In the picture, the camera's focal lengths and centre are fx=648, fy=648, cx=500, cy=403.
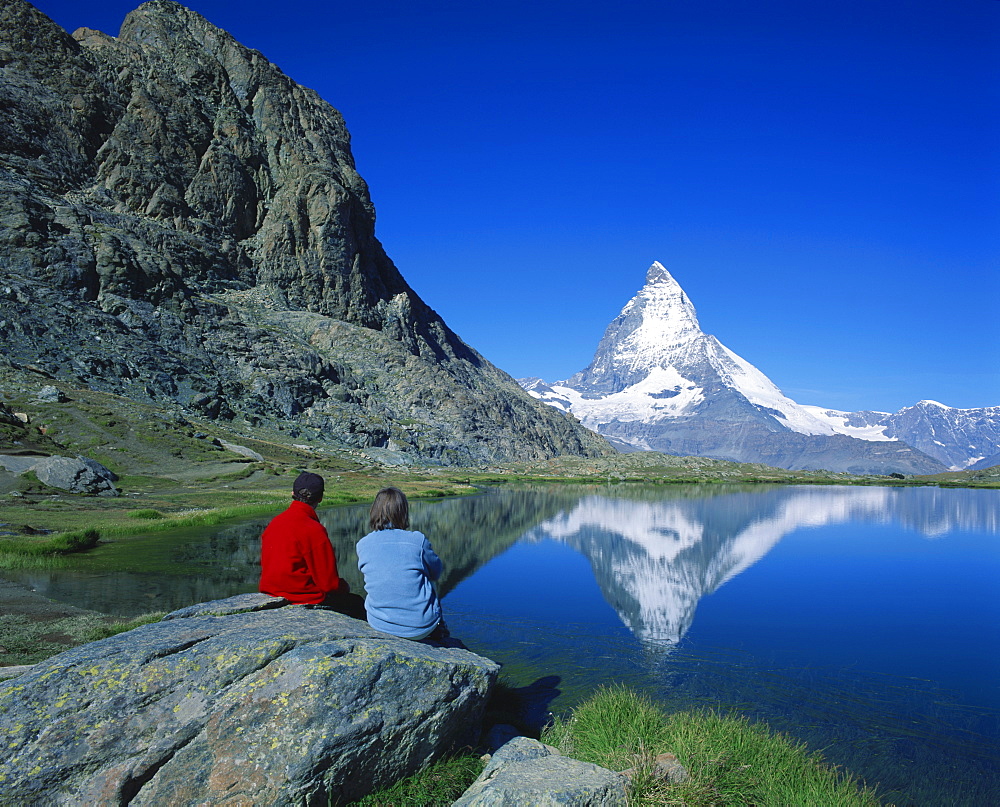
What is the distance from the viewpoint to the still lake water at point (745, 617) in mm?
14172

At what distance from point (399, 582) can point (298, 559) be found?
1659 mm

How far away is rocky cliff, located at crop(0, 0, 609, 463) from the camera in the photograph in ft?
371

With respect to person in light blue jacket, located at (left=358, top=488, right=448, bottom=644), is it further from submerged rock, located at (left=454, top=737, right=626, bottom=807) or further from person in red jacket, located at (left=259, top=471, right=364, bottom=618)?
submerged rock, located at (left=454, top=737, right=626, bottom=807)

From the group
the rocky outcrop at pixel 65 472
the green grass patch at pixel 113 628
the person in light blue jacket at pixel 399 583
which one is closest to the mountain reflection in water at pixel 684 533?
the person in light blue jacket at pixel 399 583

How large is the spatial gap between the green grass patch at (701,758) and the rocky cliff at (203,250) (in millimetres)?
103603

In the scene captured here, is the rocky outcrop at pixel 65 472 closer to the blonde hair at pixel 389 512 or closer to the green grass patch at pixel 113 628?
the green grass patch at pixel 113 628

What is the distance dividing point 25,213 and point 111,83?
183ft

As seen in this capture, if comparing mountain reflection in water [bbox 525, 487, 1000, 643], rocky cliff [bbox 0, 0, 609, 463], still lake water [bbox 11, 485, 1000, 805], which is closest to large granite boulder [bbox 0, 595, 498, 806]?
still lake water [bbox 11, 485, 1000, 805]

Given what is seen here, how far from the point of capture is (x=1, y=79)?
5359 inches

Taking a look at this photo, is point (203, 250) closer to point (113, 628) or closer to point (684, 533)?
point (684, 533)

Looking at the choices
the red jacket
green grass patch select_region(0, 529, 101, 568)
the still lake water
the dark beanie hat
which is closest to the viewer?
the red jacket

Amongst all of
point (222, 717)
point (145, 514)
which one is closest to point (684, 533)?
point (145, 514)

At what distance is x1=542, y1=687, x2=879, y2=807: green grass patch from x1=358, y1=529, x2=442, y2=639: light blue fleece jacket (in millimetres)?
3367

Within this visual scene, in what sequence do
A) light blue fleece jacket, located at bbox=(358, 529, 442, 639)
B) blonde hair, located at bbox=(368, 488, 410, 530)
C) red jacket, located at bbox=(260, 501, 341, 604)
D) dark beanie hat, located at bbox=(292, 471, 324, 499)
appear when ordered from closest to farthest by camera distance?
1. light blue fleece jacket, located at bbox=(358, 529, 442, 639)
2. red jacket, located at bbox=(260, 501, 341, 604)
3. blonde hair, located at bbox=(368, 488, 410, 530)
4. dark beanie hat, located at bbox=(292, 471, 324, 499)
